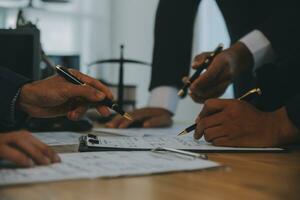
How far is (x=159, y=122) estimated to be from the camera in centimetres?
140

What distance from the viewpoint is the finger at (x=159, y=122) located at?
4.51 ft

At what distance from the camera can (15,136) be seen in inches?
24.0

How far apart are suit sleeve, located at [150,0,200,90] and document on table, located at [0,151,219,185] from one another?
32.8 inches

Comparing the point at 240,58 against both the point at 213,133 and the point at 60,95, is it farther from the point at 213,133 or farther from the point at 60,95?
the point at 60,95

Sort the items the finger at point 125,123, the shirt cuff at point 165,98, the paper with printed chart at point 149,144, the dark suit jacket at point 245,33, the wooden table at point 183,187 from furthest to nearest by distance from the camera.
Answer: the shirt cuff at point 165,98 < the finger at point 125,123 < the dark suit jacket at point 245,33 < the paper with printed chart at point 149,144 < the wooden table at point 183,187

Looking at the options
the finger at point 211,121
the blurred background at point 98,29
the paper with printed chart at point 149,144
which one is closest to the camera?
the paper with printed chart at point 149,144

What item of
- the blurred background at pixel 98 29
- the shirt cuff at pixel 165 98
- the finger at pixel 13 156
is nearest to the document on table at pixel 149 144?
the finger at pixel 13 156

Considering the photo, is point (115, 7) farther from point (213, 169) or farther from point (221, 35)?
point (213, 169)

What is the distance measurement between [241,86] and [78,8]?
2.63m

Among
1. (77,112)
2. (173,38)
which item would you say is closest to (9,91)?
(77,112)

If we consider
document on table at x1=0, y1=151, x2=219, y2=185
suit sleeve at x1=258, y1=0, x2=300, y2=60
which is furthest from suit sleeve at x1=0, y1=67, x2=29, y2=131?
suit sleeve at x1=258, y1=0, x2=300, y2=60

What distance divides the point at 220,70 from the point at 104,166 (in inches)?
23.1

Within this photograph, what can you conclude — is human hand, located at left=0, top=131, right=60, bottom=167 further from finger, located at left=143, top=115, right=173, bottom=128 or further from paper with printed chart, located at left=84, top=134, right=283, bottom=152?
finger, located at left=143, top=115, right=173, bottom=128

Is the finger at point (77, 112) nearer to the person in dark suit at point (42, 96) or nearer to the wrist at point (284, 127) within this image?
the person in dark suit at point (42, 96)
